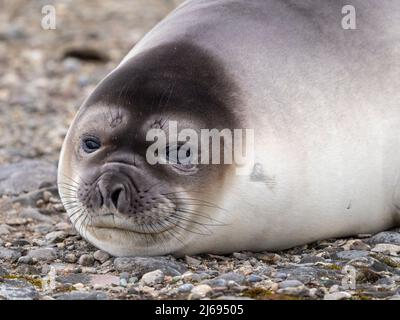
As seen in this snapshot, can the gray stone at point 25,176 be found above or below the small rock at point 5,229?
above

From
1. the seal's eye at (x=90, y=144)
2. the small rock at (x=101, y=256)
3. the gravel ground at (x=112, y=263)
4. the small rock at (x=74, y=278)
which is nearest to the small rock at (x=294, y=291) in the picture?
the gravel ground at (x=112, y=263)

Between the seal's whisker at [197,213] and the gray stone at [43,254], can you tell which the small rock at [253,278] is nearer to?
the seal's whisker at [197,213]

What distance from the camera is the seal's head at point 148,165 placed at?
525 cm

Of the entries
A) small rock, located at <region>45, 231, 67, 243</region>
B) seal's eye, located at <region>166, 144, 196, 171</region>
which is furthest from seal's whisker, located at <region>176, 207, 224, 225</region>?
small rock, located at <region>45, 231, 67, 243</region>

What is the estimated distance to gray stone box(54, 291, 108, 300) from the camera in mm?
4922

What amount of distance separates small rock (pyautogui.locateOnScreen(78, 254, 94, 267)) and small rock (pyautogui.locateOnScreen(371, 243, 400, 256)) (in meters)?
1.67

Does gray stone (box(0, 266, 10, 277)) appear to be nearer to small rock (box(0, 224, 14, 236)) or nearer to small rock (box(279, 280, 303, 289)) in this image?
small rock (box(0, 224, 14, 236))

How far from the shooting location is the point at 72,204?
574 centimetres

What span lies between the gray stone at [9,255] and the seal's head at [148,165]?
53cm

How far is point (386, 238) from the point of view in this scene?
5859 mm

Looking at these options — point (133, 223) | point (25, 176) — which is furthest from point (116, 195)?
point (25, 176)

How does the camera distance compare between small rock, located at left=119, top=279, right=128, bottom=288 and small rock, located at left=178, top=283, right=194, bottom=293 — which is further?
small rock, located at left=119, top=279, right=128, bottom=288

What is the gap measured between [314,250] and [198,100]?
1.17m

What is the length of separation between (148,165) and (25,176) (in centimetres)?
280
